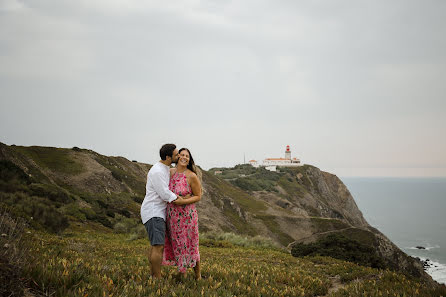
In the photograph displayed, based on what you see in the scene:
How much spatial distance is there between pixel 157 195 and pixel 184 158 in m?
0.96

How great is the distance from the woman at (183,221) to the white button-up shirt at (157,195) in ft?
0.81

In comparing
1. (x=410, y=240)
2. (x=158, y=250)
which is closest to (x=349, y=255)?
(x=158, y=250)

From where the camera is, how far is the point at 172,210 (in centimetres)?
603

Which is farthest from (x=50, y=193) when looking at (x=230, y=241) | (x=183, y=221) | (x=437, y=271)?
(x=437, y=271)

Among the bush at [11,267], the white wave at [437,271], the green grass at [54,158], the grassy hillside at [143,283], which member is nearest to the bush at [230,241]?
the grassy hillside at [143,283]

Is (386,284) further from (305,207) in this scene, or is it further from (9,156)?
(305,207)

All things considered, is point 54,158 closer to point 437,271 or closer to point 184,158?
point 184,158

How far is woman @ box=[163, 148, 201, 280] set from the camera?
6.05 meters

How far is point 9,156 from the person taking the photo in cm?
2780

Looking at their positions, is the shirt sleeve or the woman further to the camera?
the woman

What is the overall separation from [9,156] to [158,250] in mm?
29345

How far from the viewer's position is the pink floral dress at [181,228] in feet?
19.8

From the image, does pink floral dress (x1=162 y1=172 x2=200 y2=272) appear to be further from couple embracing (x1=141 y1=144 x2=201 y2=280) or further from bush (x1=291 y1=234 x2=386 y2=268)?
bush (x1=291 y1=234 x2=386 y2=268)

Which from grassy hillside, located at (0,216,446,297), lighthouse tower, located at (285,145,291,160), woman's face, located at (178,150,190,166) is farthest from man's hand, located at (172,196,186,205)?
lighthouse tower, located at (285,145,291,160)
